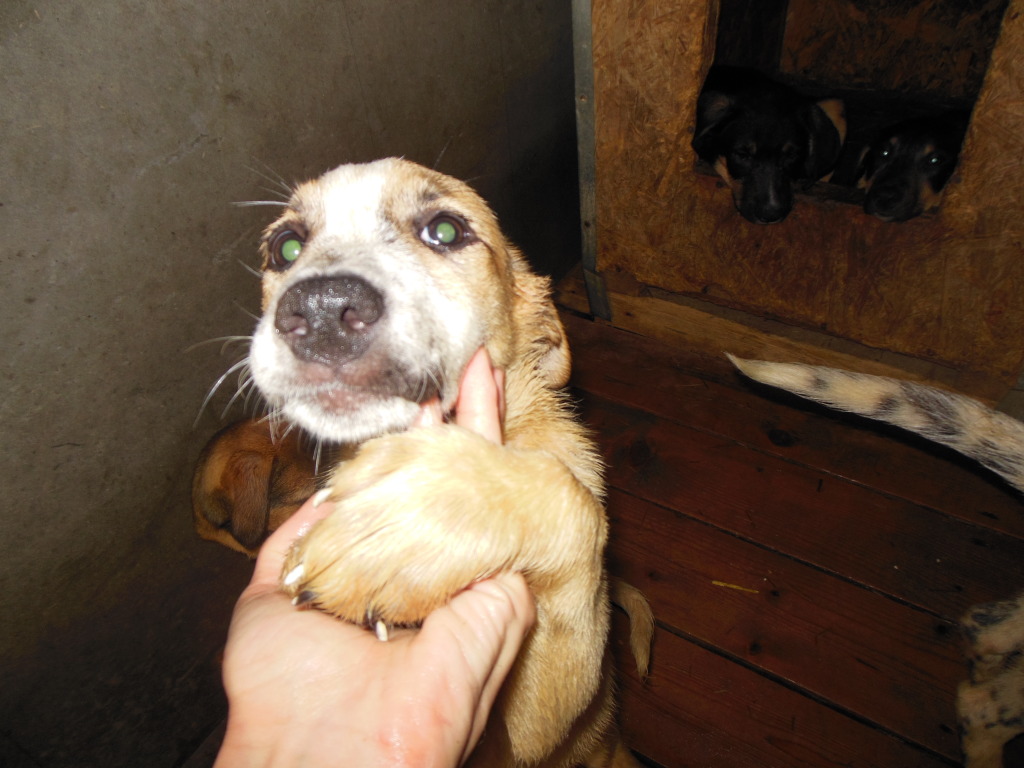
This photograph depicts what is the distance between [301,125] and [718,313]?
10.5ft

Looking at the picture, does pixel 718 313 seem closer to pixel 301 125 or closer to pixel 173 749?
pixel 301 125

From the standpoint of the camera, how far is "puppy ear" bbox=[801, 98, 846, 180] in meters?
4.70

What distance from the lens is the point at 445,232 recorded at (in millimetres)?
2104

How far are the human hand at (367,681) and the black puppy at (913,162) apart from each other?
151 inches

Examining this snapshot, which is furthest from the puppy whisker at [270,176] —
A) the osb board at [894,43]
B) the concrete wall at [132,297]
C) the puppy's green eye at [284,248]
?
the osb board at [894,43]

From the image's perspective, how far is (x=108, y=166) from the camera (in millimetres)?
2076

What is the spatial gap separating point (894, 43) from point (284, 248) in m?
7.27

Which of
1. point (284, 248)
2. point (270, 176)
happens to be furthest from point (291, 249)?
point (270, 176)

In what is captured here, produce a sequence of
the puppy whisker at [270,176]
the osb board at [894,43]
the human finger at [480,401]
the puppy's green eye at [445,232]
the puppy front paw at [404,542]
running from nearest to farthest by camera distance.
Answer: the puppy front paw at [404,542]
the human finger at [480,401]
the puppy's green eye at [445,232]
the puppy whisker at [270,176]
the osb board at [894,43]

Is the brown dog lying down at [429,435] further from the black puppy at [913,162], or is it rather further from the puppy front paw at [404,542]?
the black puppy at [913,162]

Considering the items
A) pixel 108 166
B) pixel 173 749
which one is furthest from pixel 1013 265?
pixel 173 749

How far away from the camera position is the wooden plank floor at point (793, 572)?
2629 mm

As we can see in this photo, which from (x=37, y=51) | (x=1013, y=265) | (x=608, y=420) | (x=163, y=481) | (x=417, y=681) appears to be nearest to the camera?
(x=417, y=681)

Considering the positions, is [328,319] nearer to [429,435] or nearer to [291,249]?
[429,435]
